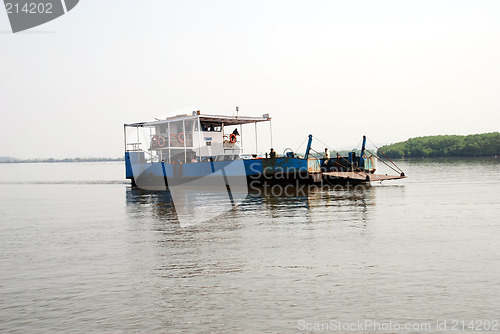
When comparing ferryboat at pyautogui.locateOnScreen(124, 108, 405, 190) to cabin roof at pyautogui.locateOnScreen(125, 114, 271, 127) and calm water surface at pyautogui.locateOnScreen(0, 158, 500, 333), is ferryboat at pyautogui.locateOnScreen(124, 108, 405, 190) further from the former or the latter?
calm water surface at pyautogui.locateOnScreen(0, 158, 500, 333)

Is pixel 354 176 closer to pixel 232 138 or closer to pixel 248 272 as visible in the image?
pixel 232 138

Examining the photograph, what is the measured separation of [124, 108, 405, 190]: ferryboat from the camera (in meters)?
35.1

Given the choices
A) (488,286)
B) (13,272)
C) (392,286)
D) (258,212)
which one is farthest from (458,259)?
(258,212)

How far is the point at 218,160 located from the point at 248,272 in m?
30.4

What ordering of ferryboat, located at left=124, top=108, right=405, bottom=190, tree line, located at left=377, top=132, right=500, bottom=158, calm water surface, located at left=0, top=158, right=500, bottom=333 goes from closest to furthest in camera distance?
calm water surface, located at left=0, top=158, right=500, bottom=333 < ferryboat, located at left=124, top=108, right=405, bottom=190 < tree line, located at left=377, top=132, right=500, bottom=158

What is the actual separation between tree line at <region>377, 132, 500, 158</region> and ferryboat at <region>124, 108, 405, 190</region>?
122 meters

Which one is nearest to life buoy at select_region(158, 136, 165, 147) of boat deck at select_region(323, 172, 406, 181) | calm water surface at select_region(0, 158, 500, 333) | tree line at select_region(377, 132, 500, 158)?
boat deck at select_region(323, 172, 406, 181)

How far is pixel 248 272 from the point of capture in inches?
392

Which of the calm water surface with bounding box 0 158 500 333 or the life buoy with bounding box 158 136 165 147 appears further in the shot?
the life buoy with bounding box 158 136 165 147

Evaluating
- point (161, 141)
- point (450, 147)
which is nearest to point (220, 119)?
point (161, 141)

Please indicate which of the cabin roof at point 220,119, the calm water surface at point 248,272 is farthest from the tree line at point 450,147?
the calm water surface at point 248,272

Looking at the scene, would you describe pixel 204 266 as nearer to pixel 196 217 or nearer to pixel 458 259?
pixel 458 259

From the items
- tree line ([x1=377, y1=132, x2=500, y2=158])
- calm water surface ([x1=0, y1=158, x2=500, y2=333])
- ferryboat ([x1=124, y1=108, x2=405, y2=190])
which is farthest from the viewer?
tree line ([x1=377, y1=132, x2=500, y2=158])

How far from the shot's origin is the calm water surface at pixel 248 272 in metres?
7.33
